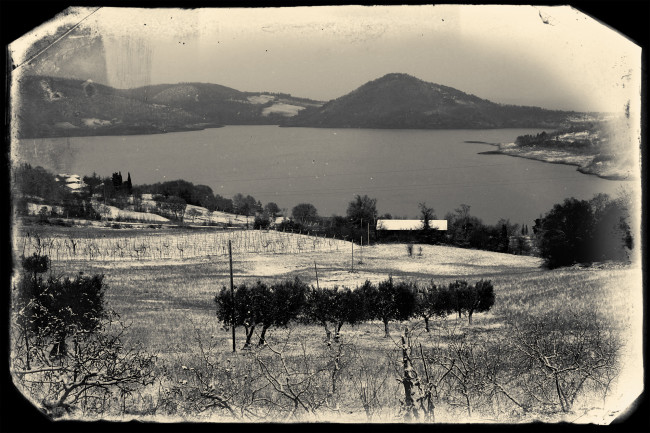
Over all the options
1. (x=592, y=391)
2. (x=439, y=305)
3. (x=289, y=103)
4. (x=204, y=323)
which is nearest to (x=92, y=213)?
(x=204, y=323)

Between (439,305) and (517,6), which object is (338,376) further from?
(517,6)

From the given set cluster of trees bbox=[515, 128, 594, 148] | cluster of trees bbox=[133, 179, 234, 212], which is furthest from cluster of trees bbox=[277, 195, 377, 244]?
cluster of trees bbox=[515, 128, 594, 148]

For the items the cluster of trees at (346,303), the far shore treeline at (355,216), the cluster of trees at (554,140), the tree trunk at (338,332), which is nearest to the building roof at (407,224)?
the far shore treeline at (355,216)

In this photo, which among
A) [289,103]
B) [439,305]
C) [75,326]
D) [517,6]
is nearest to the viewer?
[517,6]

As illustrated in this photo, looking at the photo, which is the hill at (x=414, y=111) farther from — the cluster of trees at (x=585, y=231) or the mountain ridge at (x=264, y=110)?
the cluster of trees at (x=585, y=231)

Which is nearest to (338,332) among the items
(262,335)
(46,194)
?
(262,335)

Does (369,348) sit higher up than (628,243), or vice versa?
(628,243)
